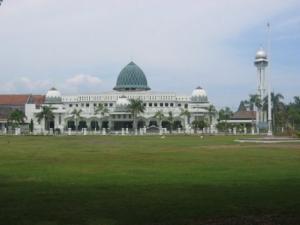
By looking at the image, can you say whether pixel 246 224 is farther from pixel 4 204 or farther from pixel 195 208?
pixel 4 204

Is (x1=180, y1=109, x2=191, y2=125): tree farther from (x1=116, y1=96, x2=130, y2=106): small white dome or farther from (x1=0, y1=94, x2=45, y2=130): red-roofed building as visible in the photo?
(x1=0, y1=94, x2=45, y2=130): red-roofed building

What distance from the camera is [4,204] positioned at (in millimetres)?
17188

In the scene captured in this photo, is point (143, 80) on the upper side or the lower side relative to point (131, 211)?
upper

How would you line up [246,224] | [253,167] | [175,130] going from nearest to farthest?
1. [246,224]
2. [253,167]
3. [175,130]

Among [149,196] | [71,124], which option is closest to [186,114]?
[71,124]

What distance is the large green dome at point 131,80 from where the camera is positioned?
17750 centimetres

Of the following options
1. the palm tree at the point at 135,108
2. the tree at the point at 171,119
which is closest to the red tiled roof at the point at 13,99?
the palm tree at the point at 135,108

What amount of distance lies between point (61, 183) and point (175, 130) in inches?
5532

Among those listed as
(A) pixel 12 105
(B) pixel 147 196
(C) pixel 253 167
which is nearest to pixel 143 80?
(A) pixel 12 105

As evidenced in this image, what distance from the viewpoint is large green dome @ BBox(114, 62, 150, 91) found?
17750 cm

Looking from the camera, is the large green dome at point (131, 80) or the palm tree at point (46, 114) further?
the large green dome at point (131, 80)

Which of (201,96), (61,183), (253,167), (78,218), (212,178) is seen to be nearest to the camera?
(78,218)

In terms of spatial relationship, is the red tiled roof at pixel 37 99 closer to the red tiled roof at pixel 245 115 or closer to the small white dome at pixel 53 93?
the small white dome at pixel 53 93

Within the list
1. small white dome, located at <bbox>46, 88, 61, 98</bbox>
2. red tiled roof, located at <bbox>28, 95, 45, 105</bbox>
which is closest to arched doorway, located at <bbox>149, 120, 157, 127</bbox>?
small white dome, located at <bbox>46, 88, 61, 98</bbox>
